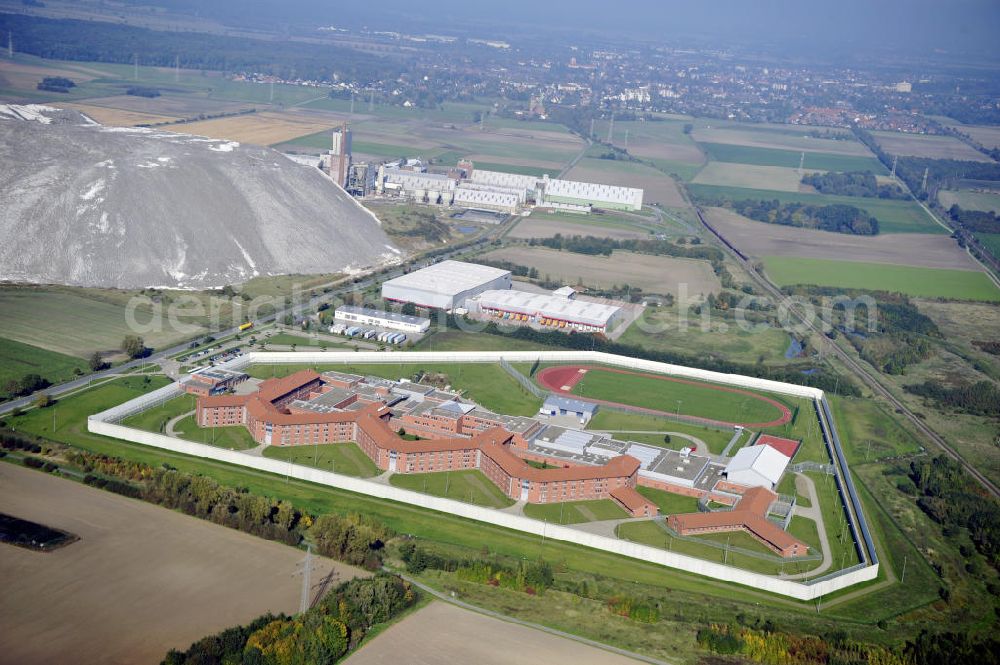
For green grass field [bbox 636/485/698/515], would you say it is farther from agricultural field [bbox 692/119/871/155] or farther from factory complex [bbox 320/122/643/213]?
agricultural field [bbox 692/119/871/155]

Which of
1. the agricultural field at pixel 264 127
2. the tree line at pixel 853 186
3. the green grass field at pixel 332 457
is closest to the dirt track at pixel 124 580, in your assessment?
the green grass field at pixel 332 457

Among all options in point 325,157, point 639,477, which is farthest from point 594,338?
point 325,157

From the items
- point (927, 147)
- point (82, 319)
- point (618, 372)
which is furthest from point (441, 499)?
point (927, 147)

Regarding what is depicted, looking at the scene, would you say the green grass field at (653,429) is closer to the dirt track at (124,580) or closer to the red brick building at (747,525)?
the red brick building at (747,525)

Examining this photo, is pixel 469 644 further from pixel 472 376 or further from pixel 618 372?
pixel 618 372

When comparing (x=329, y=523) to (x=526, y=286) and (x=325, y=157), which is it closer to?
(x=526, y=286)

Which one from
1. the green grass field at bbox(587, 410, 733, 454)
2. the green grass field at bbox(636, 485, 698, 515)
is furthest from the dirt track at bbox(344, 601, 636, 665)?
the green grass field at bbox(587, 410, 733, 454)

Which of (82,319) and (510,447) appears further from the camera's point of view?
(82,319)
